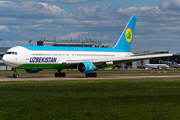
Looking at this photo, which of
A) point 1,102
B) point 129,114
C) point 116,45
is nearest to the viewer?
point 129,114

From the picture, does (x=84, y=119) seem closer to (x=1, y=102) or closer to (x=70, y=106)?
(x=70, y=106)

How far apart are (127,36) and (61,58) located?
16436mm

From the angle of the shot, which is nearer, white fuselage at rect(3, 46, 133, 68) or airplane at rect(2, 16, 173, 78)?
white fuselage at rect(3, 46, 133, 68)

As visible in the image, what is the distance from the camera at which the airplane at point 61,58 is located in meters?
→ 43.6

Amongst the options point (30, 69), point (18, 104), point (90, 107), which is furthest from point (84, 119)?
point (30, 69)

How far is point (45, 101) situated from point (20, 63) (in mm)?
26306

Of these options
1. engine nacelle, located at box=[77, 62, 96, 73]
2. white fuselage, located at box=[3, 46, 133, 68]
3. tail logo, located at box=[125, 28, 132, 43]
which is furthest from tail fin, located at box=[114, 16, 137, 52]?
engine nacelle, located at box=[77, 62, 96, 73]

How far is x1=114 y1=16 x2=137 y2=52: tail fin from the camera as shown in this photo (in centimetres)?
5731

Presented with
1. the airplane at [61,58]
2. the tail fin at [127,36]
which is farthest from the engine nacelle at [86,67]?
the tail fin at [127,36]

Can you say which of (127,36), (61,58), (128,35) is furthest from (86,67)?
(128,35)

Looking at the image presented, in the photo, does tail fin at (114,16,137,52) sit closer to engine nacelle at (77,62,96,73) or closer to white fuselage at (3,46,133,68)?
white fuselage at (3,46,133,68)

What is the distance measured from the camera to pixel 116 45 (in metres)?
57.8

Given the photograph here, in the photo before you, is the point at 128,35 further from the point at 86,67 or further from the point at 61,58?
the point at 61,58

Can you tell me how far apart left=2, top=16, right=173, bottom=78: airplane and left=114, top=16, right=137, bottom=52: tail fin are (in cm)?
21
